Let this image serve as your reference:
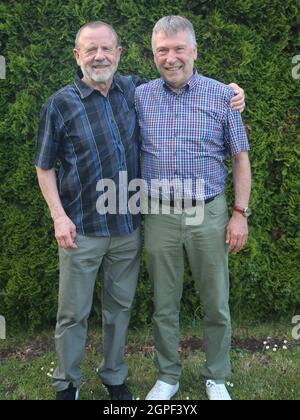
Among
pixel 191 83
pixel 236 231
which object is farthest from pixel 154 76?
pixel 236 231

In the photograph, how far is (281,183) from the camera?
12.4ft

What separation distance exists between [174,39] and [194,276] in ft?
4.21

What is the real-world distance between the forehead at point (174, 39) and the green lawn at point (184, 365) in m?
→ 2.01

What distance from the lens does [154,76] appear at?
3.49 meters

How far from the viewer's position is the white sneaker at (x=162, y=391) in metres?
3.01

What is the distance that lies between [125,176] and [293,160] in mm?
1469

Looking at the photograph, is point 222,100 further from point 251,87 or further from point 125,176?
point 251,87

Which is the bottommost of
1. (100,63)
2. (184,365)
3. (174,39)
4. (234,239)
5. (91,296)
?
(184,365)

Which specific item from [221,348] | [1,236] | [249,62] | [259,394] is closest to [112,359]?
[221,348]

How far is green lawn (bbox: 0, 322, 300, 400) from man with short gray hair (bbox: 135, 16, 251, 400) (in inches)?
11.4

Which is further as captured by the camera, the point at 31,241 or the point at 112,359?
the point at 31,241

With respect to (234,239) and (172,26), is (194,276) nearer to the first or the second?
(234,239)

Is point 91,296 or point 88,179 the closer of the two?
point 88,179

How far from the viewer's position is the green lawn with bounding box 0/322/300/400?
10.4 feet
